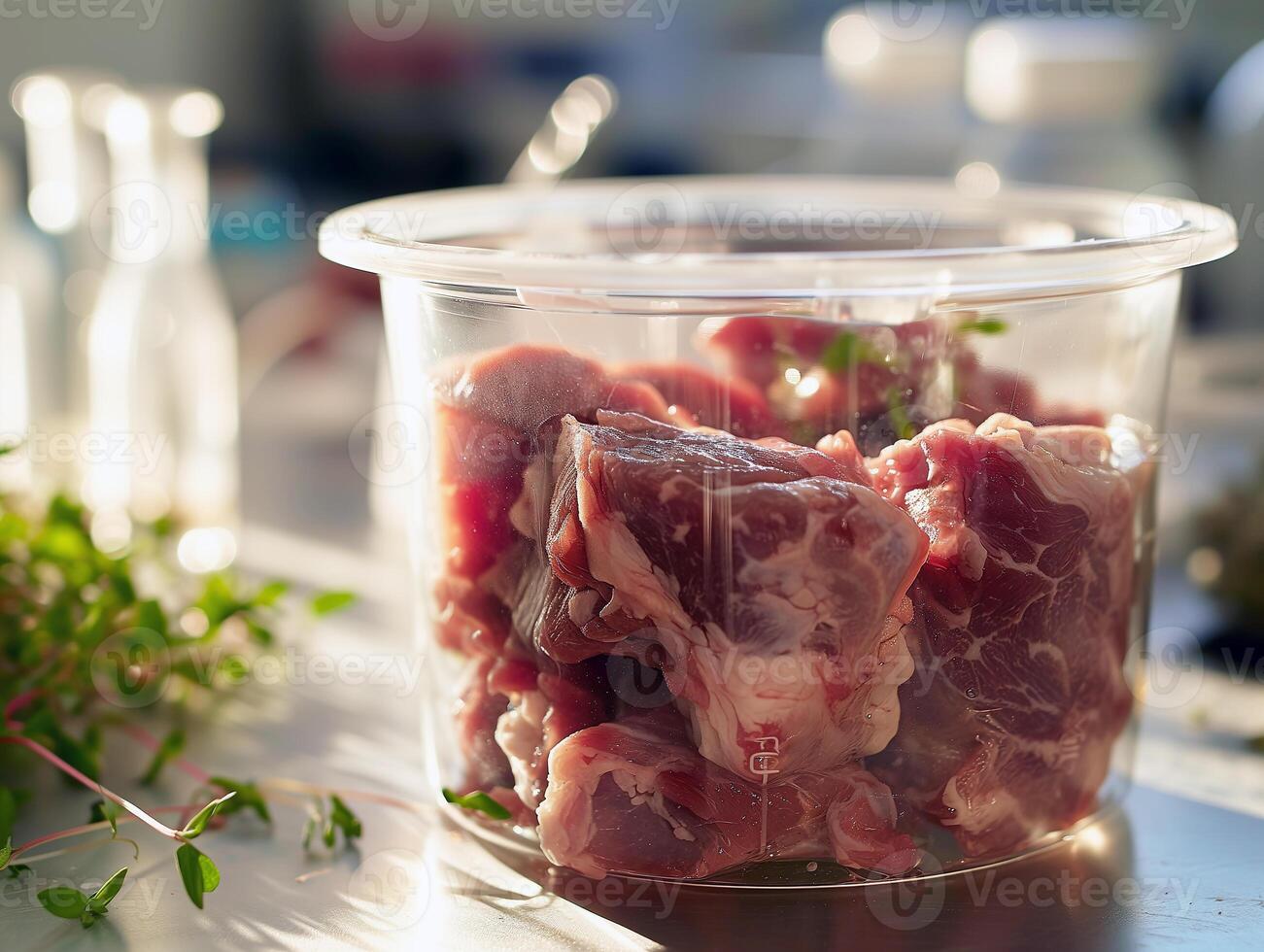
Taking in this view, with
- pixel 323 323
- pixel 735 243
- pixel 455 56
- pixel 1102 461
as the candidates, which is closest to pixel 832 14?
pixel 455 56

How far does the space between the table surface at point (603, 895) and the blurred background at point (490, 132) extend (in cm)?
37

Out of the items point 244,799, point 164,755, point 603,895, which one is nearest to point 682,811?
point 603,895

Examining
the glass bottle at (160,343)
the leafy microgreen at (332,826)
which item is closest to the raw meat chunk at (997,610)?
the leafy microgreen at (332,826)

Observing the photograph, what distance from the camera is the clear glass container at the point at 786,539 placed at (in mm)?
643

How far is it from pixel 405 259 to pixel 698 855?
0.36 meters

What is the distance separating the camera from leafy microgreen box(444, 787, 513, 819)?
761 mm

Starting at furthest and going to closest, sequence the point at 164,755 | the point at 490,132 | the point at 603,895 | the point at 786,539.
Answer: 1. the point at 490,132
2. the point at 164,755
3. the point at 603,895
4. the point at 786,539

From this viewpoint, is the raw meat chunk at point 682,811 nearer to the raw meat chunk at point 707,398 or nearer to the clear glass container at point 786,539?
the clear glass container at point 786,539

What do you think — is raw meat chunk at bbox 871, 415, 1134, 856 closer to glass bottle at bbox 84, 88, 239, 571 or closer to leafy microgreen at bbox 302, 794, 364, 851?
leafy microgreen at bbox 302, 794, 364, 851

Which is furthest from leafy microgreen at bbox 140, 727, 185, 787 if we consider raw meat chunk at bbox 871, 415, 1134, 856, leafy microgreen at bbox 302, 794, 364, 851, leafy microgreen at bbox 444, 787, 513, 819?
raw meat chunk at bbox 871, 415, 1134, 856

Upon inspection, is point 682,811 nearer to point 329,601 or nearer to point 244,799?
point 244,799

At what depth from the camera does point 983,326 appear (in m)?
0.73

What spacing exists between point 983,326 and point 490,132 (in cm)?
386

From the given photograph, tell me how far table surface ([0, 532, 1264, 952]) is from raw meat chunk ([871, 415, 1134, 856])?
0.05m
